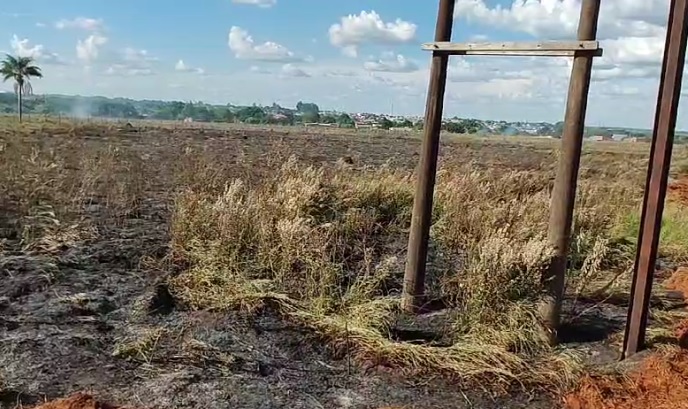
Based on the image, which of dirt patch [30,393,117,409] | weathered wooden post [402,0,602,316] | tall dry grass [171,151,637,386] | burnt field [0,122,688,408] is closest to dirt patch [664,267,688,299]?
burnt field [0,122,688,408]

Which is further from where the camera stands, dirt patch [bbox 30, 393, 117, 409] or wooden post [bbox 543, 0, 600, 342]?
wooden post [bbox 543, 0, 600, 342]

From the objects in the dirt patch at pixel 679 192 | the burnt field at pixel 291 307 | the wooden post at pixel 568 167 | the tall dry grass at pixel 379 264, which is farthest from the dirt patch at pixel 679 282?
the dirt patch at pixel 679 192

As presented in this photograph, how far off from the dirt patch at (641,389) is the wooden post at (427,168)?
5.62 feet

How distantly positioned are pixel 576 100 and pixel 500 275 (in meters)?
1.33

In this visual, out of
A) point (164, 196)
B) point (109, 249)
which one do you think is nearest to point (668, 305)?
point (109, 249)

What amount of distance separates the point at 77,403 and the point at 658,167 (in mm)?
3869

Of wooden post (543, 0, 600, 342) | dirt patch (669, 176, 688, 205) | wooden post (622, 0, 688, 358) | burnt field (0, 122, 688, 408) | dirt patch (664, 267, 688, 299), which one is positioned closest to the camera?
burnt field (0, 122, 688, 408)

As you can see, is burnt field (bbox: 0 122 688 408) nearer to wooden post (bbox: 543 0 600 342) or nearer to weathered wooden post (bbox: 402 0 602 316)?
wooden post (bbox: 543 0 600 342)

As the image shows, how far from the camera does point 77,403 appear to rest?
3859 millimetres

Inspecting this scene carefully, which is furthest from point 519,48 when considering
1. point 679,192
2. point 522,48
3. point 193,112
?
point 193,112

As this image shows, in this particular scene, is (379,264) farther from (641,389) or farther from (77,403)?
(77,403)

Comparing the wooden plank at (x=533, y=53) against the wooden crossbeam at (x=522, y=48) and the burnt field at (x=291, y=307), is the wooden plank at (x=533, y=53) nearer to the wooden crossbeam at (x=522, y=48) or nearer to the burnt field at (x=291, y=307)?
the wooden crossbeam at (x=522, y=48)

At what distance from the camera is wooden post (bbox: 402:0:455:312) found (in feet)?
18.7

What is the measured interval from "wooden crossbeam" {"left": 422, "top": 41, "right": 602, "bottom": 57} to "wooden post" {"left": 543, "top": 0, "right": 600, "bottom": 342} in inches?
2.7
